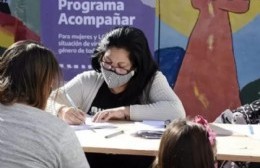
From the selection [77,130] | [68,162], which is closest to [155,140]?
[77,130]

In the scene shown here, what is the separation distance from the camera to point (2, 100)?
202 centimetres

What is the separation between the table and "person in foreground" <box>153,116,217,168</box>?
1.71ft

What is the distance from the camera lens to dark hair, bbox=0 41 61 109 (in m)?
2.01

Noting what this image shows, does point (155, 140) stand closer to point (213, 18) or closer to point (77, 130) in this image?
point (77, 130)

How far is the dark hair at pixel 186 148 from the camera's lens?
1.91 m

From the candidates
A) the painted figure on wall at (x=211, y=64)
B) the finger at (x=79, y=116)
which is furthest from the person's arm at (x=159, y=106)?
the painted figure on wall at (x=211, y=64)

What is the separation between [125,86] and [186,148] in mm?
1547

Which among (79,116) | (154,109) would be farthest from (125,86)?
(79,116)

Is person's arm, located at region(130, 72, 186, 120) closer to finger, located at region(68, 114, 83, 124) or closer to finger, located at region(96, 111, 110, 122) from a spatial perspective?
finger, located at region(96, 111, 110, 122)

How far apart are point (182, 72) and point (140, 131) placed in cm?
200

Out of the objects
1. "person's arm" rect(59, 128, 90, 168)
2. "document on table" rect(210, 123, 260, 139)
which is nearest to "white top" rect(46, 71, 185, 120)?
"document on table" rect(210, 123, 260, 139)

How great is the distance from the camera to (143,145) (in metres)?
2.63

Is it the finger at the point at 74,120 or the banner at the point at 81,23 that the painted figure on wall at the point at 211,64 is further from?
the finger at the point at 74,120

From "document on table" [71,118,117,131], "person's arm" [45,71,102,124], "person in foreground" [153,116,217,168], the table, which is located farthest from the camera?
"person's arm" [45,71,102,124]
